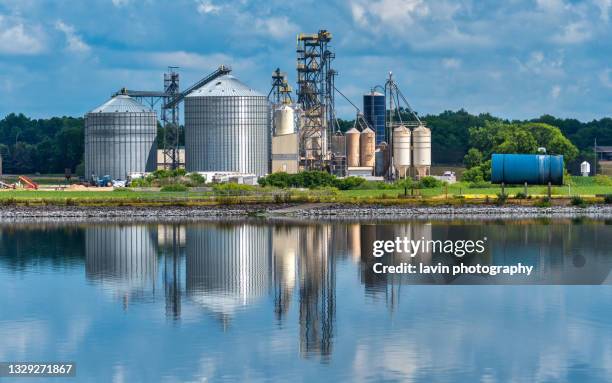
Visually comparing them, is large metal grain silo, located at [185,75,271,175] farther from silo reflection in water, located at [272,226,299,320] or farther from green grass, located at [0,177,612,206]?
silo reflection in water, located at [272,226,299,320]

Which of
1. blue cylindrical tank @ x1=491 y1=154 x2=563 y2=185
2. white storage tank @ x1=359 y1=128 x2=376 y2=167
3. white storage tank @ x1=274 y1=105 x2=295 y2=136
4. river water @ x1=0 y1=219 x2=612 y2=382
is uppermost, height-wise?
white storage tank @ x1=274 y1=105 x2=295 y2=136

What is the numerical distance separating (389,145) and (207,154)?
59.5ft

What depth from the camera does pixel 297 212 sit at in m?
85.9

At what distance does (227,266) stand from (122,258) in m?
6.58

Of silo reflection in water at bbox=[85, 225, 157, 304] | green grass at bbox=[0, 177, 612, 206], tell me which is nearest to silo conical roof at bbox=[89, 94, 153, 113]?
green grass at bbox=[0, 177, 612, 206]

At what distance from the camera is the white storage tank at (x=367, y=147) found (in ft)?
414

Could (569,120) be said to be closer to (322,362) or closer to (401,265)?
(401,265)

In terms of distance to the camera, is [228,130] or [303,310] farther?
[228,130]

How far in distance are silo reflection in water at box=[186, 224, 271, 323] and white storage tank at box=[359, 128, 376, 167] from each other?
5223 centimetres

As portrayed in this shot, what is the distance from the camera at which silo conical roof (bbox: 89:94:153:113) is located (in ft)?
414

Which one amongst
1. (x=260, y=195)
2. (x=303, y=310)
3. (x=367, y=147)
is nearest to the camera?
(x=303, y=310)

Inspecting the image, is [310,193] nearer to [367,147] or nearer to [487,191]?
[487,191]

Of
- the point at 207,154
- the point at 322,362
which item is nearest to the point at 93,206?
the point at 207,154

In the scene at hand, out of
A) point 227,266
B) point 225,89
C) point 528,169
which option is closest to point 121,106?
point 225,89
